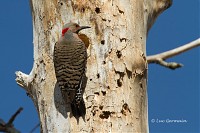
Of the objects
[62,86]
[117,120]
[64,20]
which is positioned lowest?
[117,120]

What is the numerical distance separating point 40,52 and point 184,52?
4.63ft

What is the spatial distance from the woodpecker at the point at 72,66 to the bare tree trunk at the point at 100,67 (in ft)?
0.20

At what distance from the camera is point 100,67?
364cm

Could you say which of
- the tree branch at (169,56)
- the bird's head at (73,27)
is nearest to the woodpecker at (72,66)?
the bird's head at (73,27)

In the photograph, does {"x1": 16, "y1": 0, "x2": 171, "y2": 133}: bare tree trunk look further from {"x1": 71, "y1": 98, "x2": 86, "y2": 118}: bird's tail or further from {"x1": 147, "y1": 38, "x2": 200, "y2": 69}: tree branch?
{"x1": 147, "y1": 38, "x2": 200, "y2": 69}: tree branch

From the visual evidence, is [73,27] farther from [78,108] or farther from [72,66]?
[78,108]

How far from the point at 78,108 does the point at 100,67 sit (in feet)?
1.09

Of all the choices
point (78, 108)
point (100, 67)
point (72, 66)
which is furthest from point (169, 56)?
point (78, 108)

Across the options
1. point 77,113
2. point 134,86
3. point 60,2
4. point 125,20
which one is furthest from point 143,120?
point 60,2

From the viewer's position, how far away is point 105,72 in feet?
11.9

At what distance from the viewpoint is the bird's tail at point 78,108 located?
3.53 m

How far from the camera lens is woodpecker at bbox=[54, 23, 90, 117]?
355cm

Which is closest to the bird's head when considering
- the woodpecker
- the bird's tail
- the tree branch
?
the woodpecker

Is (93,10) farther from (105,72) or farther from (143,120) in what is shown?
(143,120)
